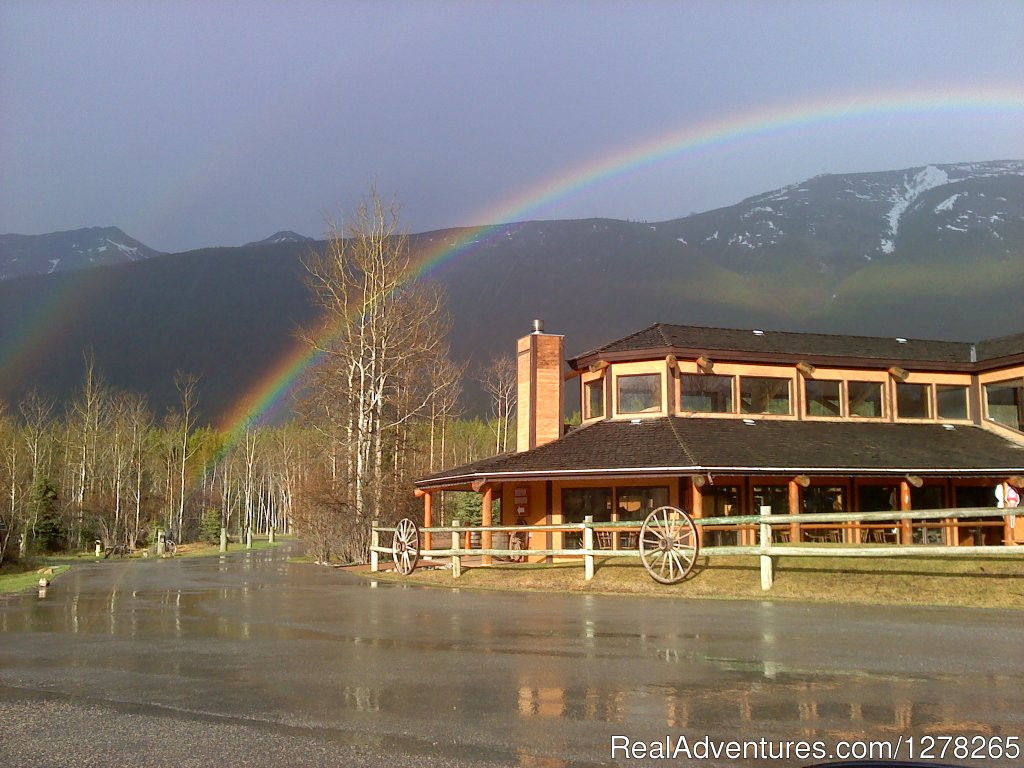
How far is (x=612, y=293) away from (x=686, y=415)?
6342 inches

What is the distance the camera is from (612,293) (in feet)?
610


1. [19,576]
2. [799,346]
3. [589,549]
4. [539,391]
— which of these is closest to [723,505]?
[799,346]

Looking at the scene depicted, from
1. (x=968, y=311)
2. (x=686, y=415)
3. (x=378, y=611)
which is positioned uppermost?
(x=968, y=311)

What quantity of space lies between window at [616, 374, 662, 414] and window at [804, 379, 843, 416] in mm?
4712

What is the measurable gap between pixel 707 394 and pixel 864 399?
535cm

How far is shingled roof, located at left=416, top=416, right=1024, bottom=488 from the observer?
75.7 feet

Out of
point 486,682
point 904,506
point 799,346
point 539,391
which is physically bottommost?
point 486,682

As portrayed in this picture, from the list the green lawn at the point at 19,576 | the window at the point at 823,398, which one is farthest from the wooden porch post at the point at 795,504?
the green lawn at the point at 19,576

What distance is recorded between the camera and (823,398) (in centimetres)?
2828

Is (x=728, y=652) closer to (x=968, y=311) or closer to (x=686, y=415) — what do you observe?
(x=686, y=415)

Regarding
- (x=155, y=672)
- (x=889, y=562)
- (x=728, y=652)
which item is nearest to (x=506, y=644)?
(x=728, y=652)

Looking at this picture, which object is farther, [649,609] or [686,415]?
[686,415]

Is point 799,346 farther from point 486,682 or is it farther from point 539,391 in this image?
point 486,682

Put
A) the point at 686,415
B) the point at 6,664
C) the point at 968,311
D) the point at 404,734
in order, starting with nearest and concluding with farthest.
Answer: the point at 404,734
the point at 6,664
the point at 686,415
the point at 968,311
